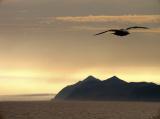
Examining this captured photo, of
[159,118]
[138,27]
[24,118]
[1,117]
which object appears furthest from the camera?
[24,118]

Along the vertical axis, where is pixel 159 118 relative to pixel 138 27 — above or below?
below

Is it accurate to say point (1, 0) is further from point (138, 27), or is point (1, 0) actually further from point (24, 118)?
point (24, 118)

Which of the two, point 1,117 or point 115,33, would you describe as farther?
point 115,33

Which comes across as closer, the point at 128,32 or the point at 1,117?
the point at 1,117

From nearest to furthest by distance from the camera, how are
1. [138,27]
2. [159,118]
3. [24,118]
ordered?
[159,118]
[138,27]
[24,118]

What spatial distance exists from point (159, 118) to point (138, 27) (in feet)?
19.7

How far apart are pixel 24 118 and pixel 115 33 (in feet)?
374

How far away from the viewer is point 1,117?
→ 20656 millimetres

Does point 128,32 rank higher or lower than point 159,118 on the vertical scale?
higher

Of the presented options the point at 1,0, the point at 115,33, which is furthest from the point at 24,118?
the point at 1,0

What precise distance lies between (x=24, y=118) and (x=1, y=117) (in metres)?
123

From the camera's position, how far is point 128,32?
30.9 m

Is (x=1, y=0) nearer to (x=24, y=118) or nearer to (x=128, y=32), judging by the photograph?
(x=128, y=32)

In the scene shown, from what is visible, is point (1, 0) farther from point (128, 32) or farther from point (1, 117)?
point (128, 32)
